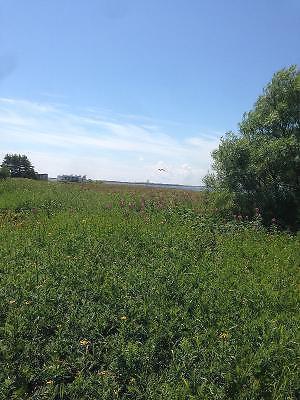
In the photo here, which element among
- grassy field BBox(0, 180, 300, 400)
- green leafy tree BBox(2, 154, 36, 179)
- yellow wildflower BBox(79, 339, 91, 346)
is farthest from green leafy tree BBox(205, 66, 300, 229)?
green leafy tree BBox(2, 154, 36, 179)

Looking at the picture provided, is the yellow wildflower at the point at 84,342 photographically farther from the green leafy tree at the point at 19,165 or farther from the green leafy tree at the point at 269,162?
the green leafy tree at the point at 19,165

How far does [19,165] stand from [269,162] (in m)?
51.0

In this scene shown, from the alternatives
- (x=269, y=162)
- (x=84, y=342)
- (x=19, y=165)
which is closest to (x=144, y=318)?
(x=84, y=342)

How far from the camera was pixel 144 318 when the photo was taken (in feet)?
18.2

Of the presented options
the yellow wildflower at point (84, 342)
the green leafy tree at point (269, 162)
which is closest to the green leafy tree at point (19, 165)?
the green leafy tree at point (269, 162)

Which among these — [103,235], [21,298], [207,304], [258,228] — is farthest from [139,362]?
[258,228]

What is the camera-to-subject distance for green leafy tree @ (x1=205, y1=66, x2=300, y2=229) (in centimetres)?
1576

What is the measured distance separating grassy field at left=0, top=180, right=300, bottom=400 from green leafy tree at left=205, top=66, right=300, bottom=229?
5826 millimetres

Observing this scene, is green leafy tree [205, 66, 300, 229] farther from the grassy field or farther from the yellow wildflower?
the yellow wildflower

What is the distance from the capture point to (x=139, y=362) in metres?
4.65

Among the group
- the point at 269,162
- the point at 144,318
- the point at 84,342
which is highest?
the point at 269,162

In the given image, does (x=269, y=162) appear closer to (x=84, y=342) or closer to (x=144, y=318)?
(x=144, y=318)

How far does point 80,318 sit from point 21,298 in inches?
41.3

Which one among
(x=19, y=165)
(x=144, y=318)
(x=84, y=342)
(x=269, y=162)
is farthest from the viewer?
(x=19, y=165)
